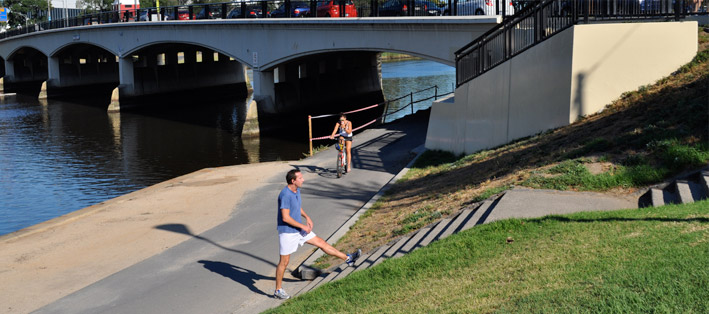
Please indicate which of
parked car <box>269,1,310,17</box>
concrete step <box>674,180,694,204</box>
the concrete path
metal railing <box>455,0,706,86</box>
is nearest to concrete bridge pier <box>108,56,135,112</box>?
parked car <box>269,1,310,17</box>

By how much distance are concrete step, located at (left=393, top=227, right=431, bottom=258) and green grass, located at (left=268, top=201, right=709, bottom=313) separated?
24.3 inches

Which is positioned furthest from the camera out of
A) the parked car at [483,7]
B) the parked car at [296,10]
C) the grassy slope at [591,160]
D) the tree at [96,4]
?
the tree at [96,4]

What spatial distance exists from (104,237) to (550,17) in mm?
10236

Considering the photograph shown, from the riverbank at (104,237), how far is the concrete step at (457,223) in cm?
510

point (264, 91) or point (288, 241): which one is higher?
point (264, 91)

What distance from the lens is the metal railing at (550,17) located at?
1508cm

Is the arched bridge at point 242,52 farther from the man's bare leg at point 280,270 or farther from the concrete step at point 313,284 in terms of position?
the man's bare leg at point 280,270

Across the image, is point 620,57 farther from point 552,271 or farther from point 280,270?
point 280,270

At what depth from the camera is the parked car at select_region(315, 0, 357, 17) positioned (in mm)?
30953

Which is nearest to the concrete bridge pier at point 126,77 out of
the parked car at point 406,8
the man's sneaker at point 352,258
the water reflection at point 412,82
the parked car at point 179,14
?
the parked car at point 179,14

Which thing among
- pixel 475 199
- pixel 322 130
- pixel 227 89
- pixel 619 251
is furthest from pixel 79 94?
pixel 619 251

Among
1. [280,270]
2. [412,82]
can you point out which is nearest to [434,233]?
[280,270]

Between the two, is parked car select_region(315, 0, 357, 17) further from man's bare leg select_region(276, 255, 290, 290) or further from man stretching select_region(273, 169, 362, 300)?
man's bare leg select_region(276, 255, 290, 290)

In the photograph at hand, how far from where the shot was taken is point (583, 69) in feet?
47.3
